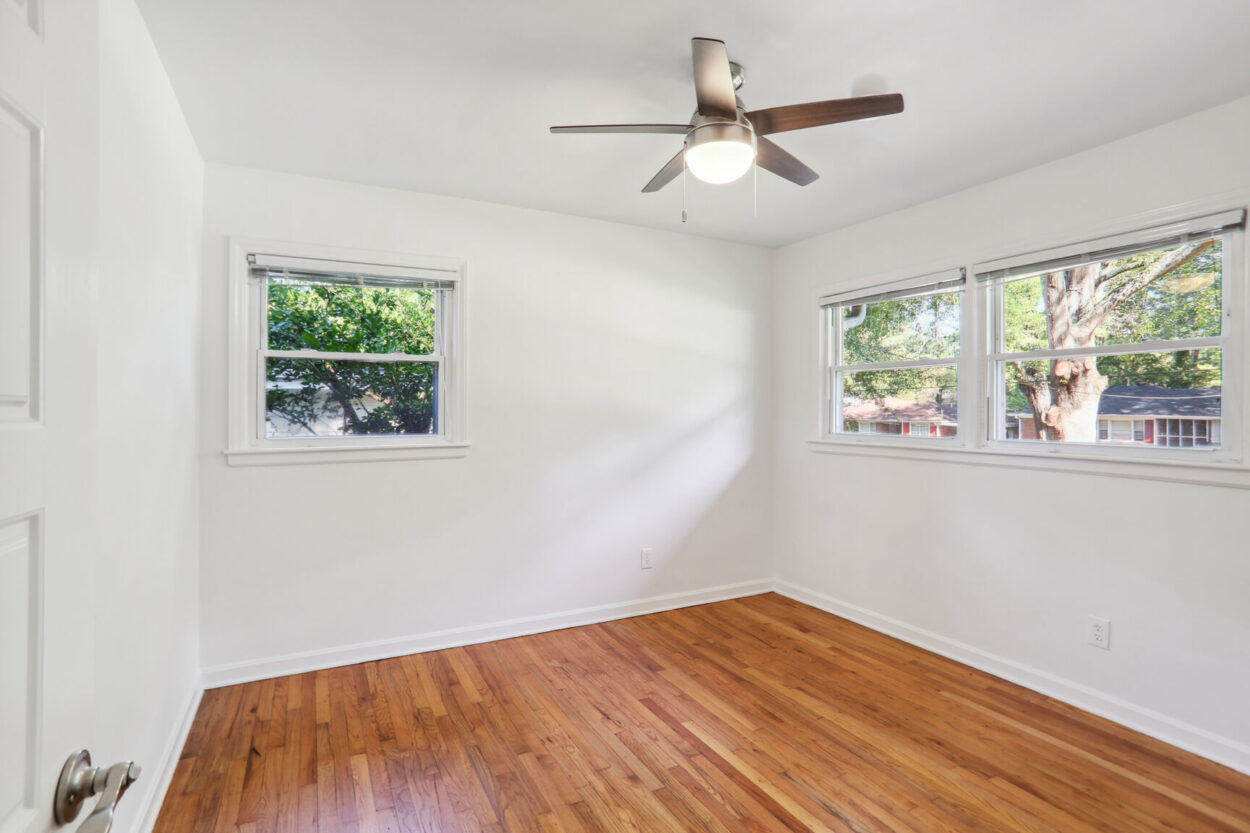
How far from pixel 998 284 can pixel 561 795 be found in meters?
3.03

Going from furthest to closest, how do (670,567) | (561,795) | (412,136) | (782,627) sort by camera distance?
(670,567) → (782,627) → (412,136) → (561,795)

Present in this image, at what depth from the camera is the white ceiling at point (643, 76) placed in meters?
1.83

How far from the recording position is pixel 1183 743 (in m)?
2.42

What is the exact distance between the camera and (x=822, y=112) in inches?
75.6

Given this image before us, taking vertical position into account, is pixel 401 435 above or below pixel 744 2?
below

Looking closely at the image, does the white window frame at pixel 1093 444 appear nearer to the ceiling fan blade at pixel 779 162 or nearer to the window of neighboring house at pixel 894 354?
the window of neighboring house at pixel 894 354

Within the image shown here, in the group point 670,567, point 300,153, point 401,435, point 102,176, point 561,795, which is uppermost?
point 300,153

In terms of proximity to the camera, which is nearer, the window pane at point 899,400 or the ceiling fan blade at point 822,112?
the ceiling fan blade at point 822,112

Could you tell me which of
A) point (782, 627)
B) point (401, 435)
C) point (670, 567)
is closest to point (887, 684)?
point (782, 627)

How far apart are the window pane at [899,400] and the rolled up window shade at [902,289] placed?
Answer: 1.44 feet

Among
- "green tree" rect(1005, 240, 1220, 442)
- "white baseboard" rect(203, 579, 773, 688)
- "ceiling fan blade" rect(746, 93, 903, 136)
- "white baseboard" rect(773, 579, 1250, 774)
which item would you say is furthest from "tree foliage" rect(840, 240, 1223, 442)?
"white baseboard" rect(203, 579, 773, 688)

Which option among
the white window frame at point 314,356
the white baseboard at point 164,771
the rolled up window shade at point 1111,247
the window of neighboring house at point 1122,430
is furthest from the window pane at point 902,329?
the white baseboard at point 164,771

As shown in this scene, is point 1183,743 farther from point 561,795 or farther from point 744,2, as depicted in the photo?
point 744,2

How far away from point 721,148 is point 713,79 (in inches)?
7.2
